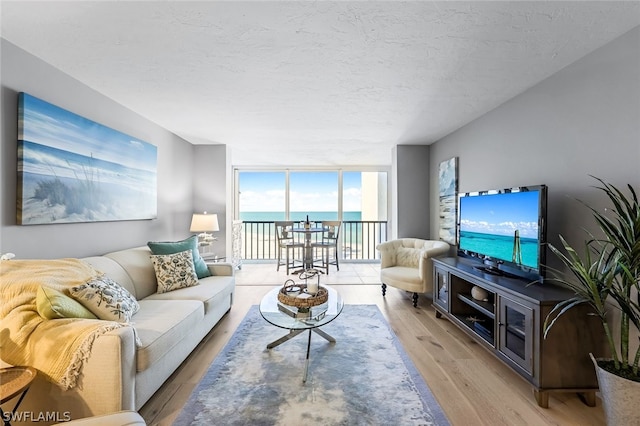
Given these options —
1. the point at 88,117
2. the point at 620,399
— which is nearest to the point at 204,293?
the point at 88,117

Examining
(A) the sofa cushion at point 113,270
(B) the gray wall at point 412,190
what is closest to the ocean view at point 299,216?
(B) the gray wall at point 412,190

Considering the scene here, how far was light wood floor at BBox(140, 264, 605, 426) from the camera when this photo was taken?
1.61m

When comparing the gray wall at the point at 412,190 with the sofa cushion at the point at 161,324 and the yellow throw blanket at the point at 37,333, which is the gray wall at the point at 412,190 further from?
the yellow throw blanket at the point at 37,333

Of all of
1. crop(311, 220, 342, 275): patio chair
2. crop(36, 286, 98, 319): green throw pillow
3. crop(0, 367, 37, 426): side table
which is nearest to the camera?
crop(0, 367, 37, 426): side table

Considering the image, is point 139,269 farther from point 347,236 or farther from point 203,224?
point 347,236

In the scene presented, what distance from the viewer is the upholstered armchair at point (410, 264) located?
330 centimetres

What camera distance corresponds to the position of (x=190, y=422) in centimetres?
154

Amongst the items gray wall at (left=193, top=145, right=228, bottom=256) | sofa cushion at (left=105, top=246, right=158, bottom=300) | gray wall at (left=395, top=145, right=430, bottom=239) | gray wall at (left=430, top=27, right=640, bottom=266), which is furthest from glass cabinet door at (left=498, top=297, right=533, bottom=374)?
gray wall at (left=193, top=145, right=228, bottom=256)

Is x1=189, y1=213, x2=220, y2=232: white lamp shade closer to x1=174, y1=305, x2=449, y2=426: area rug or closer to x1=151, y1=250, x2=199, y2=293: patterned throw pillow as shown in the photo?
x1=151, y1=250, x2=199, y2=293: patterned throw pillow

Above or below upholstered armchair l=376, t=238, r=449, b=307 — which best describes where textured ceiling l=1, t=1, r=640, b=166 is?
above

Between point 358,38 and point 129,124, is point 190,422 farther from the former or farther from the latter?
point 129,124

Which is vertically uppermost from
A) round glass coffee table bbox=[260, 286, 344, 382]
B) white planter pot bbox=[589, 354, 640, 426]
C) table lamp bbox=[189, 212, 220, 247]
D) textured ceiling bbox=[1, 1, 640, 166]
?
textured ceiling bbox=[1, 1, 640, 166]

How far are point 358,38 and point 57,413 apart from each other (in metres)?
2.69

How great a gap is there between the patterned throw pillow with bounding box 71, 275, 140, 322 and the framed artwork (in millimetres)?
3690
